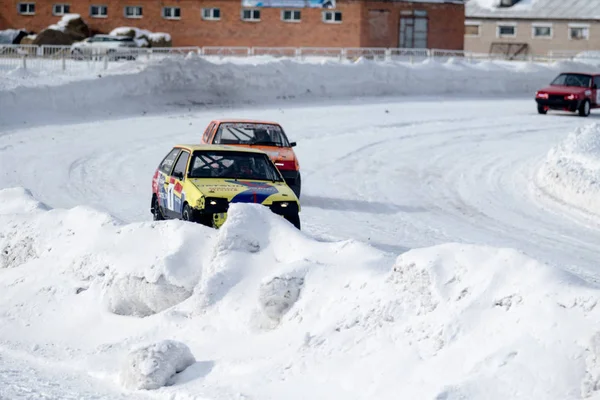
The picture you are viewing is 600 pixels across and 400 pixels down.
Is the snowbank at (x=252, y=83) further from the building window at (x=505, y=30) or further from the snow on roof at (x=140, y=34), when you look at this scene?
the building window at (x=505, y=30)

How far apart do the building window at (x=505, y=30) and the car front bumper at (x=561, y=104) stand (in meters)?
42.9

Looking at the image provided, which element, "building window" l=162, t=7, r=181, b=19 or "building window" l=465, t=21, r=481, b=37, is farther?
"building window" l=465, t=21, r=481, b=37

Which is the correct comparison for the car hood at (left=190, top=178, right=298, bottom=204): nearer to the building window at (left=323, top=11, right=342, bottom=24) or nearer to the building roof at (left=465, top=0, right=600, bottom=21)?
the building window at (left=323, top=11, right=342, bottom=24)

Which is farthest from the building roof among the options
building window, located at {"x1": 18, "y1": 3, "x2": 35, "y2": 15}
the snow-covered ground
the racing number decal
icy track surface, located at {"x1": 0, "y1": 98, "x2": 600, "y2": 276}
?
the racing number decal

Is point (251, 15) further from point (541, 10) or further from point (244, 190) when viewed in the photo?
point (244, 190)

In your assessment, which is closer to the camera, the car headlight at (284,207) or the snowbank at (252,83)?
the car headlight at (284,207)

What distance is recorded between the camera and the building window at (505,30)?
263 ft

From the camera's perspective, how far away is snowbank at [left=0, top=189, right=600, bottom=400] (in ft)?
25.7

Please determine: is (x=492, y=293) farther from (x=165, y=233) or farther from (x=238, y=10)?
(x=238, y=10)

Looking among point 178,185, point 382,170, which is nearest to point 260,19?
point 382,170

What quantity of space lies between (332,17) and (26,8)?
17.7m

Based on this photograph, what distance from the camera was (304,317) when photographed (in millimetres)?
9414

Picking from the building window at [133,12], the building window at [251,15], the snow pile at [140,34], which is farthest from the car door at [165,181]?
the building window at [133,12]

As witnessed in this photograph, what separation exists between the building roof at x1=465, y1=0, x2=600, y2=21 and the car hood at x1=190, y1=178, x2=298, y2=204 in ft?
221
